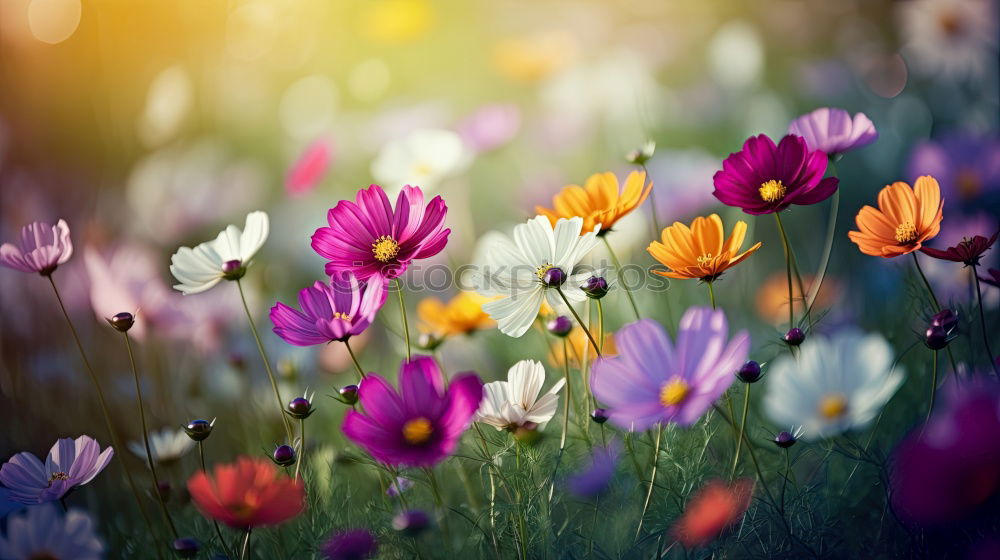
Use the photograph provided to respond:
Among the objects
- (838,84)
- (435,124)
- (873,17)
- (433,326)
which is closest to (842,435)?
(433,326)

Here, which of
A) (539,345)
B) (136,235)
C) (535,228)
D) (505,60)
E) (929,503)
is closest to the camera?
(929,503)

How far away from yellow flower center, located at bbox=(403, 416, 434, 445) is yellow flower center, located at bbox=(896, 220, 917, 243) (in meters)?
0.33

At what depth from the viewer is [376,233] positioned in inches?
20.6

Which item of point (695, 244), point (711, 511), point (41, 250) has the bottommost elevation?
point (711, 511)

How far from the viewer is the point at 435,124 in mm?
1335

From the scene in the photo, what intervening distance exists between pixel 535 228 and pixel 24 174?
1.16m

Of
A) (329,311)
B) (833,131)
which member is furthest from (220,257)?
(833,131)

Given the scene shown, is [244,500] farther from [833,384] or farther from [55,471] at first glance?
[833,384]

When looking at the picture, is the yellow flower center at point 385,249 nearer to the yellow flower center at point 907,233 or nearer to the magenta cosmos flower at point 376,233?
A: the magenta cosmos flower at point 376,233

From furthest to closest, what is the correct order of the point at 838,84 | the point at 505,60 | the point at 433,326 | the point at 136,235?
the point at 838,84
the point at 505,60
the point at 136,235
the point at 433,326

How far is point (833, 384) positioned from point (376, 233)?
0.31 meters

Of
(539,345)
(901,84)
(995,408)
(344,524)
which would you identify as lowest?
(901,84)

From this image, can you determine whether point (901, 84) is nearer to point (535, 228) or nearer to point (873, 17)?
point (873, 17)

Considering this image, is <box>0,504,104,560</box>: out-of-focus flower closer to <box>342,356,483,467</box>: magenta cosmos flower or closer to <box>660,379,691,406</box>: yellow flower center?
<box>342,356,483,467</box>: magenta cosmos flower
